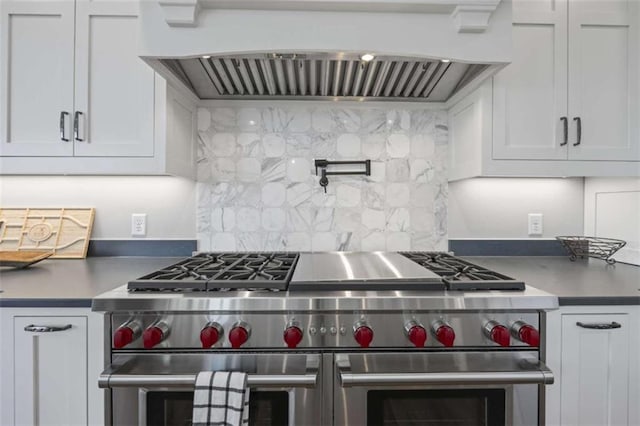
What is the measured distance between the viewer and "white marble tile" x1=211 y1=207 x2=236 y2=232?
1.74m

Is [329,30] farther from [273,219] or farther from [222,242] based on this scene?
[222,242]

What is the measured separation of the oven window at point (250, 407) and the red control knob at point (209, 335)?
19 cm

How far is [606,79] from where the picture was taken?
146 centimetres

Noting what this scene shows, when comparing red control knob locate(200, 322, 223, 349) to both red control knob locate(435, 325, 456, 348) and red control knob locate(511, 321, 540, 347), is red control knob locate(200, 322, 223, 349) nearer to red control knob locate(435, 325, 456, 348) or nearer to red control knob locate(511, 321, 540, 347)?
red control knob locate(435, 325, 456, 348)

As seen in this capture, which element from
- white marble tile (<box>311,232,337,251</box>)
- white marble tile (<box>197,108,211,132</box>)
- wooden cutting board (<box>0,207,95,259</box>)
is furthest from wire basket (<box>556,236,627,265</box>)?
wooden cutting board (<box>0,207,95,259</box>)

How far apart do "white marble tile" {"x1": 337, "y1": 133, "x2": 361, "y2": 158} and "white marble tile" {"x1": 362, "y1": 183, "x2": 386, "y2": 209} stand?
18 cm

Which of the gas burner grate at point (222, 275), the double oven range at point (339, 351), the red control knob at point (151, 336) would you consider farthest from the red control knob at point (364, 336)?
the red control knob at point (151, 336)

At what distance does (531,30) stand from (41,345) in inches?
83.4

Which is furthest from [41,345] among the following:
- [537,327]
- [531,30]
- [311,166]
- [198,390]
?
[531,30]

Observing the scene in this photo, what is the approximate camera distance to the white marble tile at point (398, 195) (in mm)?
1761

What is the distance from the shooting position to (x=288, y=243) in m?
1.74

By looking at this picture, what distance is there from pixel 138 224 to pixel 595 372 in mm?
1925

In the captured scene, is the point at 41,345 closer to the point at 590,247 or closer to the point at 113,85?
the point at 113,85

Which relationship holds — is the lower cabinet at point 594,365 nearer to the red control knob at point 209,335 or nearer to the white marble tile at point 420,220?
the white marble tile at point 420,220
